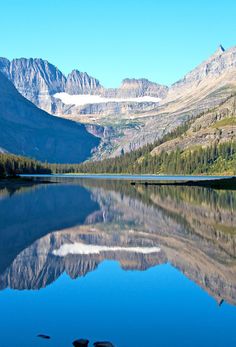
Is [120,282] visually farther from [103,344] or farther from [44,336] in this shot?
[103,344]

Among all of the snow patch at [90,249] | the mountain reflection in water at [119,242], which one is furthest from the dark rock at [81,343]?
the snow patch at [90,249]

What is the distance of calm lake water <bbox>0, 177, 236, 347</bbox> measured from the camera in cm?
2398

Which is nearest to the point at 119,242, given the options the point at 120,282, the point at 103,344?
the point at 120,282

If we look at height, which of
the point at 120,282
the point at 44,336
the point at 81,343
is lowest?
the point at 120,282

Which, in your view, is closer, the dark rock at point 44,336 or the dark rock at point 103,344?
the dark rock at point 103,344

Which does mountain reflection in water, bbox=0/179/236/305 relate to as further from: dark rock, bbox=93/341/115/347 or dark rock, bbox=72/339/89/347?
dark rock, bbox=72/339/89/347

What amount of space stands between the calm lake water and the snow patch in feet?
0.33

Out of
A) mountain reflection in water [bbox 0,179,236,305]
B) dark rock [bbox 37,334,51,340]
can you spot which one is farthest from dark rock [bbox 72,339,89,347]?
mountain reflection in water [bbox 0,179,236,305]

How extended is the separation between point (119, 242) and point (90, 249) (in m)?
5.39

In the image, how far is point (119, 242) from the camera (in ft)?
174

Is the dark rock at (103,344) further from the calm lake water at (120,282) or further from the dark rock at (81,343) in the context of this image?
the calm lake water at (120,282)

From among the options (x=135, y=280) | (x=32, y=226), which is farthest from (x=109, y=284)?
(x=32, y=226)

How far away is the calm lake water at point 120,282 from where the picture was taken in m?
24.0

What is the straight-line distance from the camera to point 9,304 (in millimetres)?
28297
